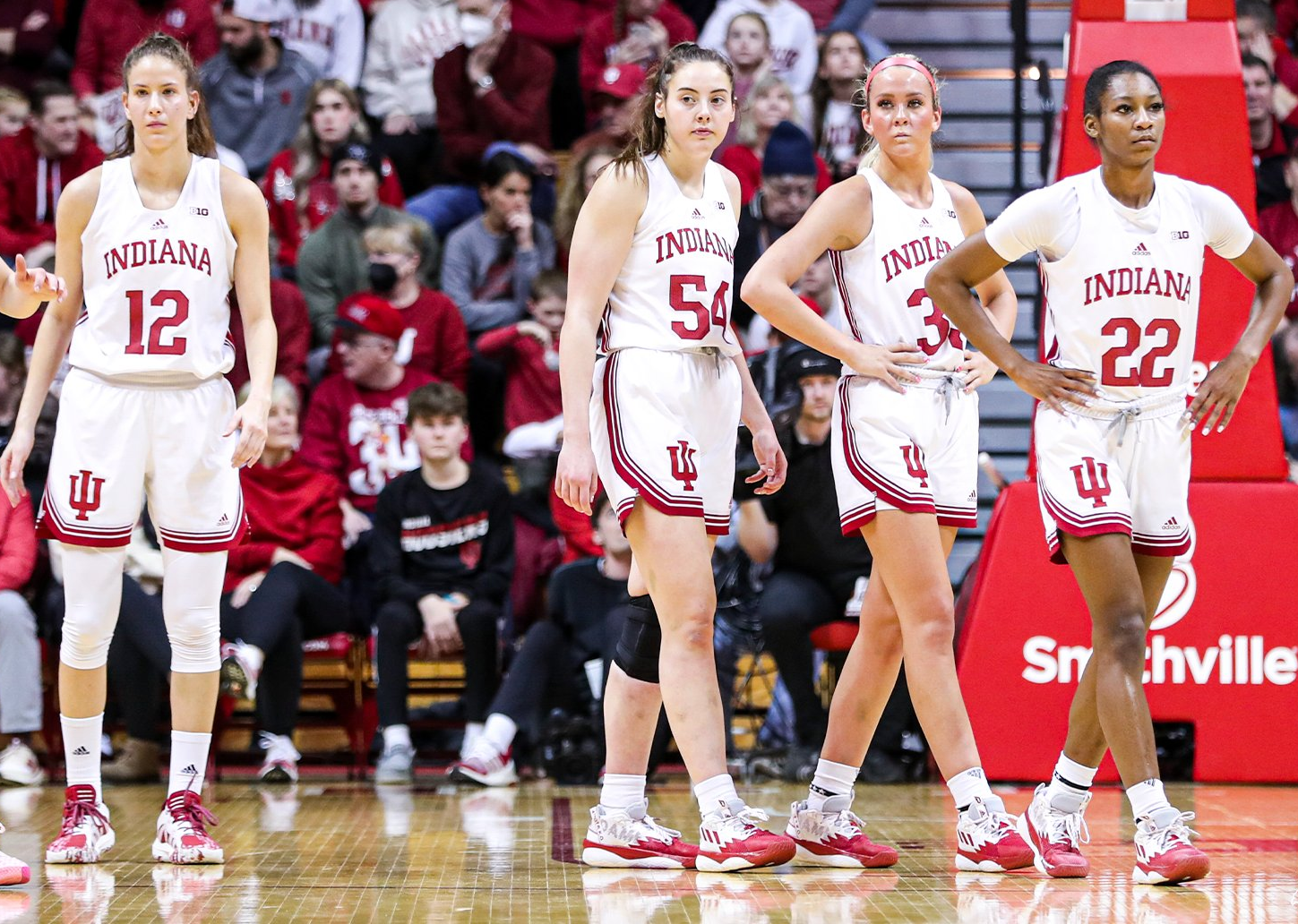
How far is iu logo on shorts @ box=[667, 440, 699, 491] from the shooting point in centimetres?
417

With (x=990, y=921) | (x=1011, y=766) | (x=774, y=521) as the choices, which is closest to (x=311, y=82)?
(x=774, y=521)

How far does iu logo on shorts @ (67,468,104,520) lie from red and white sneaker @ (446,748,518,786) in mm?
2376

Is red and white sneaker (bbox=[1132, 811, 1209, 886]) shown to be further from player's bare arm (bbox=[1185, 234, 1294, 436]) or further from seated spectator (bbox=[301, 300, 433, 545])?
seated spectator (bbox=[301, 300, 433, 545])

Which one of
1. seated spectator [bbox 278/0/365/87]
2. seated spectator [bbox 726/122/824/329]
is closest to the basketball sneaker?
seated spectator [bbox 726/122/824/329]

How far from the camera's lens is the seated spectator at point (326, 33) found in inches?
388

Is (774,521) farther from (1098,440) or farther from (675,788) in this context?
(1098,440)

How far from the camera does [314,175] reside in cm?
894

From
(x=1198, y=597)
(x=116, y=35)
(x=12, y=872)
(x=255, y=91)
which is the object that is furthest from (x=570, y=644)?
(x=116, y=35)

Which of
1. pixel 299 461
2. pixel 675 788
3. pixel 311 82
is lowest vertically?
pixel 675 788

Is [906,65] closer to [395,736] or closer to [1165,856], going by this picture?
[1165,856]

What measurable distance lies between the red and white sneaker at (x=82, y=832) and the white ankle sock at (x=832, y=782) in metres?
1.86

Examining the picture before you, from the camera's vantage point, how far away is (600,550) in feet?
23.4

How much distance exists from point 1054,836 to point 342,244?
5.32 m

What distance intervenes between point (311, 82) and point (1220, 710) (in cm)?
614
